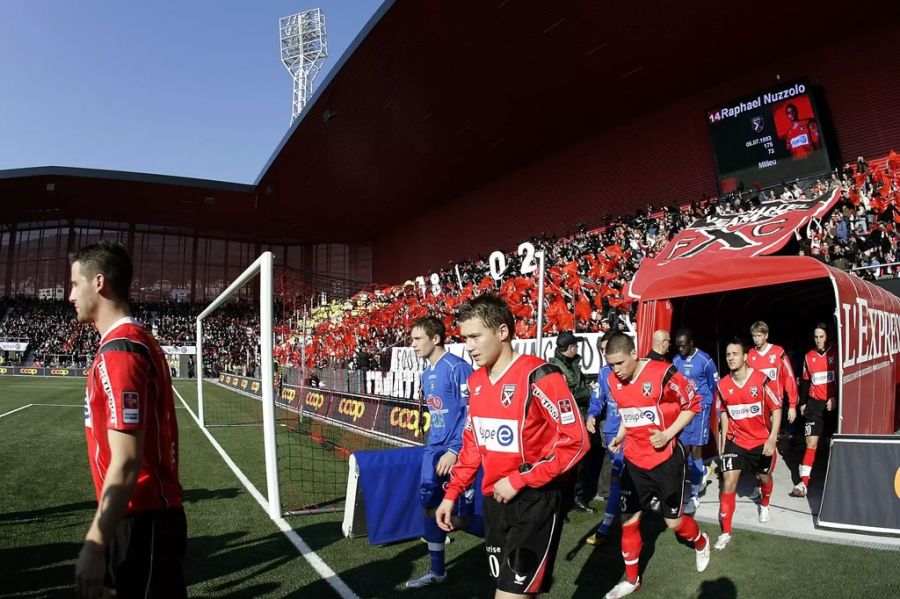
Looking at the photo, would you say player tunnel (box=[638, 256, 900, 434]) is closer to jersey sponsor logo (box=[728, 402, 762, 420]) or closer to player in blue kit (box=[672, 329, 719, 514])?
player in blue kit (box=[672, 329, 719, 514])

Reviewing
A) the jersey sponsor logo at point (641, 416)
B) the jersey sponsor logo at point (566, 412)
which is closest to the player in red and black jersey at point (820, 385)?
the jersey sponsor logo at point (641, 416)

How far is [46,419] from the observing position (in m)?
15.9

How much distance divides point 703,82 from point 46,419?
22280 millimetres

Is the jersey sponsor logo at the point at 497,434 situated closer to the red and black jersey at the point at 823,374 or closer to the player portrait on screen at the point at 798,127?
the red and black jersey at the point at 823,374

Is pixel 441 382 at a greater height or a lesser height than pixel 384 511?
greater

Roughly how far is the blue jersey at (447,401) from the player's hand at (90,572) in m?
3.08

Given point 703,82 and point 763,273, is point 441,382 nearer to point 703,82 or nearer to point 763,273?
point 763,273

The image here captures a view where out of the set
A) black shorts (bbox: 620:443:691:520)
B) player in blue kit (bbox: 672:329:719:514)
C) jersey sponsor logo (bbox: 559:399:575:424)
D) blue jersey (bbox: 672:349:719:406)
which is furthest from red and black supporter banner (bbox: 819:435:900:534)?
jersey sponsor logo (bbox: 559:399:575:424)

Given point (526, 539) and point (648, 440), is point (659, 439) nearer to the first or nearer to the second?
point (648, 440)

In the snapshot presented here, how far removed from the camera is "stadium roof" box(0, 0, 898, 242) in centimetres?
1694

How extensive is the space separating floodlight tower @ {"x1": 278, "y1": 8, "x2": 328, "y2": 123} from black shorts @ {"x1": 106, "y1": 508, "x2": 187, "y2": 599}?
2887 inches

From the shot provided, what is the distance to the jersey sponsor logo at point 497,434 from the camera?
3.14 meters

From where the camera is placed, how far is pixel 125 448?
223 centimetres

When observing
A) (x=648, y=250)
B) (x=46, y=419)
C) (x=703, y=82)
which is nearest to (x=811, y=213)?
(x=648, y=250)
